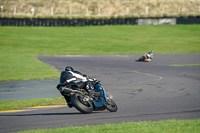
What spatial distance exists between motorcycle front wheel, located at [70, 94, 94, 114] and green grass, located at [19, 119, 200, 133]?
5.88 feet

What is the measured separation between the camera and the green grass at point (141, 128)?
960 centimetres

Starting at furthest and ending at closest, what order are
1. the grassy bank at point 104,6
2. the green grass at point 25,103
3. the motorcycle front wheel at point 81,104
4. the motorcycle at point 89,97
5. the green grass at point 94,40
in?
the grassy bank at point 104,6
the green grass at point 94,40
the green grass at point 25,103
the motorcycle at point 89,97
the motorcycle front wheel at point 81,104

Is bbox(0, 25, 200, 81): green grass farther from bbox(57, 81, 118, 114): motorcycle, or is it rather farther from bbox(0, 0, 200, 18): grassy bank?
bbox(57, 81, 118, 114): motorcycle

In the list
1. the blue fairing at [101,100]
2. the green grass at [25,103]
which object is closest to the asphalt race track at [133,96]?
the blue fairing at [101,100]

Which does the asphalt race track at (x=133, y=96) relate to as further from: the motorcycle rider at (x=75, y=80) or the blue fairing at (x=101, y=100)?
the motorcycle rider at (x=75, y=80)

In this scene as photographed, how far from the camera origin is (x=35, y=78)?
23.3 metres

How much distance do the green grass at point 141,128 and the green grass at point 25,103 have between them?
512 cm

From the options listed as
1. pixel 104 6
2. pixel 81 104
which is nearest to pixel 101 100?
pixel 81 104

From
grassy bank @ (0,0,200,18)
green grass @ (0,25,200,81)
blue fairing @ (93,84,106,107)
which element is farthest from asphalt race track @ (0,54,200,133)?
grassy bank @ (0,0,200,18)

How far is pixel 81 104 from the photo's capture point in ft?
39.8

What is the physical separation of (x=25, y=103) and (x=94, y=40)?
109 feet

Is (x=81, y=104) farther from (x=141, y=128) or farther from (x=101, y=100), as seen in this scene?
(x=141, y=128)

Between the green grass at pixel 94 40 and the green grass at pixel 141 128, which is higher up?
the green grass at pixel 141 128

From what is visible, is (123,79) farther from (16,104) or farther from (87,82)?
(87,82)
